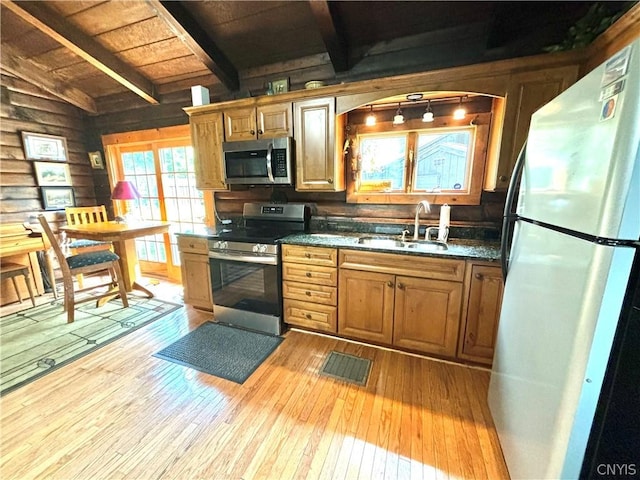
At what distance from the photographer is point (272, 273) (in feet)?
8.02

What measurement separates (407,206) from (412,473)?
6.42ft

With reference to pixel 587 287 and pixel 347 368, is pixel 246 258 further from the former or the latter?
pixel 587 287

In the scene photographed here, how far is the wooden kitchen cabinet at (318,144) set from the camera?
92.2 inches

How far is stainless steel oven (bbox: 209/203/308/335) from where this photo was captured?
244cm

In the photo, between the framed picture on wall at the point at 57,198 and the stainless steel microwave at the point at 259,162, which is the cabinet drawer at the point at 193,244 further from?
the framed picture on wall at the point at 57,198

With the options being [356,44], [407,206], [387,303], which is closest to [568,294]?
[387,303]

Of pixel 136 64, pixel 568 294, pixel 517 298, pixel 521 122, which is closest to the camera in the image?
pixel 568 294

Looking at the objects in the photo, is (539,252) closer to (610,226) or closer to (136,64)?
(610,226)

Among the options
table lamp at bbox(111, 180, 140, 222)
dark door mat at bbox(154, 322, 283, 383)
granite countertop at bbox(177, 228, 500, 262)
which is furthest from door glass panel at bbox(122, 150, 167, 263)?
dark door mat at bbox(154, 322, 283, 383)

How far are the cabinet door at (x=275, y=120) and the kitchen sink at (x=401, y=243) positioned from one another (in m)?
1.24

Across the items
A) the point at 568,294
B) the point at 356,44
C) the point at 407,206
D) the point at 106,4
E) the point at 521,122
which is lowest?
the point at 568,294

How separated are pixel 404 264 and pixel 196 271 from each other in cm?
216

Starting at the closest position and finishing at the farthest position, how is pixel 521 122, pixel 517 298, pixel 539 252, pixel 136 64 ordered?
pixel 539 252
pixel 517 298
pixel 521 122
pixel 136 64

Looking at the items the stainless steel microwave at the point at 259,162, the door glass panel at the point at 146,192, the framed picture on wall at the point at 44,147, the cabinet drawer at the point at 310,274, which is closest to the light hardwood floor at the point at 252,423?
the cabinet drawer at the point at 310,274
